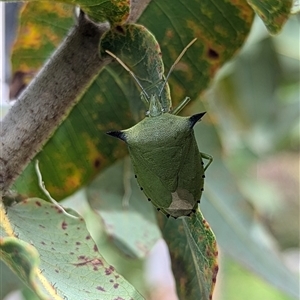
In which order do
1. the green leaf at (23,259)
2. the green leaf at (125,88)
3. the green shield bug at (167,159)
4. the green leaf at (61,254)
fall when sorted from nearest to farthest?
the green leaf at (23,259)
the green leaf at (61,254)
the green shield bug at (167,159)
the green leaf at (125,88)

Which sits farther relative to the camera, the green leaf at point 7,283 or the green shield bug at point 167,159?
the green leaf at point 7,283

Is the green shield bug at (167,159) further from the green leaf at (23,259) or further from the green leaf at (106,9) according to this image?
the green leaf at (23,259)

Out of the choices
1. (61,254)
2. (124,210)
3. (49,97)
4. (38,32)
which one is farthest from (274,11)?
(124,210)

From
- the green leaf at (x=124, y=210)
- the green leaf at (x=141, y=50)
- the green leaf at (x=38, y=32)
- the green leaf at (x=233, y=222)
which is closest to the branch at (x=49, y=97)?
the green leaf at (x=141, y=50)

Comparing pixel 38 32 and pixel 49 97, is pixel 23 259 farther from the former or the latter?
pixel 38 32

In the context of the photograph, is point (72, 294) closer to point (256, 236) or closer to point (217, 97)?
point (256, 236)

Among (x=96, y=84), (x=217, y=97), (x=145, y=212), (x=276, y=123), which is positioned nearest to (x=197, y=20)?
(x=96, y=84)
